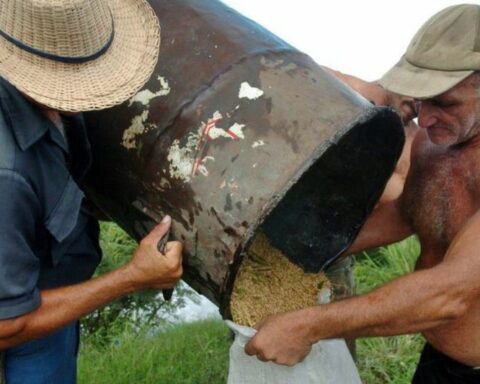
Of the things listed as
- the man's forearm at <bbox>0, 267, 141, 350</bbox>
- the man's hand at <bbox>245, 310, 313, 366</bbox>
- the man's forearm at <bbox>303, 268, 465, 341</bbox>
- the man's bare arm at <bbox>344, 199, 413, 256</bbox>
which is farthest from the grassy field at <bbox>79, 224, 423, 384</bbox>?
the man's forearm at <bbox>0, 267, 141, 350</bbox>

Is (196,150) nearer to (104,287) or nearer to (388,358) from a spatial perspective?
(104,287)

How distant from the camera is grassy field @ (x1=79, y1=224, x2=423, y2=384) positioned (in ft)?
14.0

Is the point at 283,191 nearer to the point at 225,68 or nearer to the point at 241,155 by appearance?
the point at 241,155

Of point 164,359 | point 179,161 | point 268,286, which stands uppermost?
point 179,161

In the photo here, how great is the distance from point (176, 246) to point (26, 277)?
44 cm

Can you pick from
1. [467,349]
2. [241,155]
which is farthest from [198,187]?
[467,349]

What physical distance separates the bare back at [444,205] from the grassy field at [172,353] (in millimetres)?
1556

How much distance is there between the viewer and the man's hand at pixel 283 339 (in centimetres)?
250

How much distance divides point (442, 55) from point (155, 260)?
3.88 ft

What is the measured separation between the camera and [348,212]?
2922 millimetres

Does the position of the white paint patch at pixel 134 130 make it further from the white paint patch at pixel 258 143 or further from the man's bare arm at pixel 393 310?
the man's bare arm at pixel 393 310

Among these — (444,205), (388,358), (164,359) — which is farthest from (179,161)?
(388,358)

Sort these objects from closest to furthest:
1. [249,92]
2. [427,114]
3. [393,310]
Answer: [249,92], [393,310], [427,114]

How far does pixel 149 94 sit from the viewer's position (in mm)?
2352
